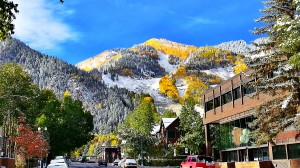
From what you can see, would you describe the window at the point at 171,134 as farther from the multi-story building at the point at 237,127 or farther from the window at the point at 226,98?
the window at the point at 226,98

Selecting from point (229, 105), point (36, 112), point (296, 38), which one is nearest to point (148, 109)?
point (36, 112)

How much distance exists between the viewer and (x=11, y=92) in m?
72.1

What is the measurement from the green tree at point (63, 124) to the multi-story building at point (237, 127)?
29538 mm

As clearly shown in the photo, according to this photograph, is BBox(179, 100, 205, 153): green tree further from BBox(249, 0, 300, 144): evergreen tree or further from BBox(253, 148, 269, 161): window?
BBox(249, 0, 300, 144): evergreen tree

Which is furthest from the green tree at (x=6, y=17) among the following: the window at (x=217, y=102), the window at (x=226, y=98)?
the window at (x=217, y=102)

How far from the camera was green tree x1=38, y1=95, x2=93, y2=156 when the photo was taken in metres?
85.4

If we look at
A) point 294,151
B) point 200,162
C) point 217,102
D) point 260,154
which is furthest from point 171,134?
point 200,162

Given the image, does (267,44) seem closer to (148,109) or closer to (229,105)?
Answer: (229,105)

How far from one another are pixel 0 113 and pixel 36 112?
10.7 metres

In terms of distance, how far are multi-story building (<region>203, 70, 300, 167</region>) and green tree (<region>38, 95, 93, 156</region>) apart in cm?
2954

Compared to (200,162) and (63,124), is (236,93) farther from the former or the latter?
(63,124)

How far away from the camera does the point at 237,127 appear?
5806 centimetres

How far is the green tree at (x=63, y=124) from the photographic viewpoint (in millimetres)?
85375

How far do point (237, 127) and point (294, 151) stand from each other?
1403 centimetres
